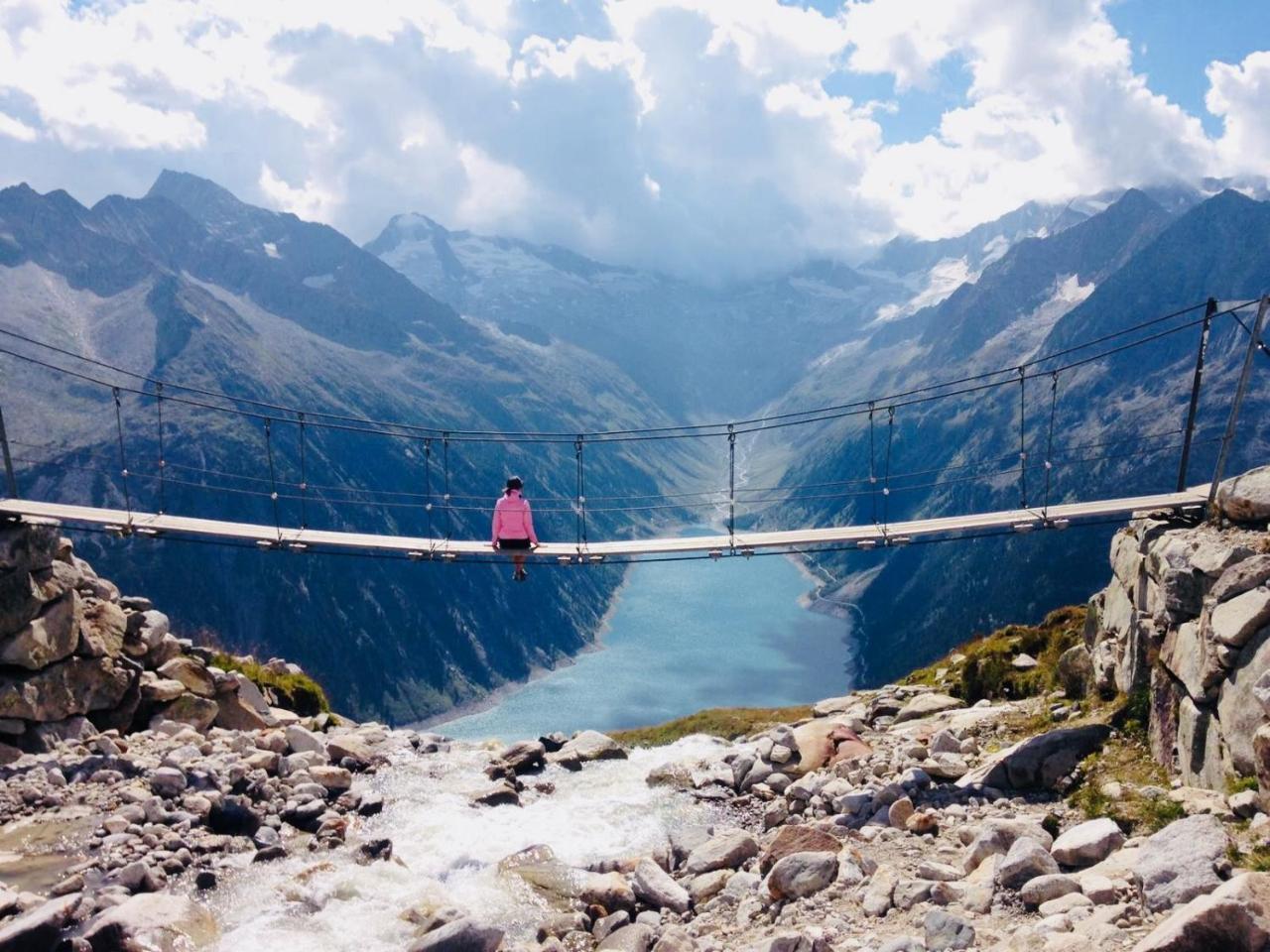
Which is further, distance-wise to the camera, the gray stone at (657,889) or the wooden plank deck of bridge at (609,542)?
the wooden plank deck of bridge at (609,542)

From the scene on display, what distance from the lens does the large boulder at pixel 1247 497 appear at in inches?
531

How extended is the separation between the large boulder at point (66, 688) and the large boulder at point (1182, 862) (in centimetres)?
1836

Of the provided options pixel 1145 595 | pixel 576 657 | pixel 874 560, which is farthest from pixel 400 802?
pixel 874 560

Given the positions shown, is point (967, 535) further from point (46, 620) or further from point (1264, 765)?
point (46, 620)

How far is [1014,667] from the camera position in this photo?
70.8 feet

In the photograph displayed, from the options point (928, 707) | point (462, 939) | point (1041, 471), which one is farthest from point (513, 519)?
point (1041, 471)

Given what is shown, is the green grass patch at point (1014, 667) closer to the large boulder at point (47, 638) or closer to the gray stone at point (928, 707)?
the gray stone at point (928, 707)

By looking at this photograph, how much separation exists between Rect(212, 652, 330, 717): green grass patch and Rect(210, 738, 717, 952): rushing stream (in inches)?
272

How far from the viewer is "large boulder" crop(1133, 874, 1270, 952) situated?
7.49 metres

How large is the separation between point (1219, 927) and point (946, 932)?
8.80ft

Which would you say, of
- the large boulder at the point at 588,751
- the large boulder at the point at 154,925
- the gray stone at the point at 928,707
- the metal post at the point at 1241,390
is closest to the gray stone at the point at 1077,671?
the gray stone at the point at 928,707

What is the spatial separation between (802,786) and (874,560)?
490 ft

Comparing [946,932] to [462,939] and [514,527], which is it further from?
[514,527]

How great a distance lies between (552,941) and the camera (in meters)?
12.2
